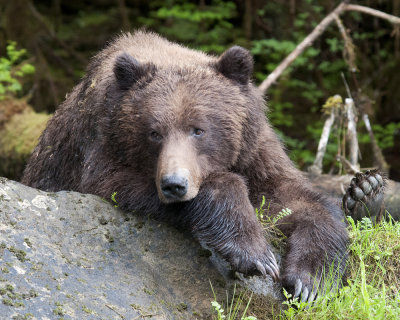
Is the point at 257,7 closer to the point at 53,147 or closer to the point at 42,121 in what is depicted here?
the point at 42,121

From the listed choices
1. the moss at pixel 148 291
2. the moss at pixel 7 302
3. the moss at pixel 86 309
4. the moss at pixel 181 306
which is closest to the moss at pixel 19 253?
the moss at pixel 7 302

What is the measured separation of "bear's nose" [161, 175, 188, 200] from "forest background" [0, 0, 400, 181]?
23.2ft

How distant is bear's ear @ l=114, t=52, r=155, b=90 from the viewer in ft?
15.6

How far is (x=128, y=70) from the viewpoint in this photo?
479 centimetres

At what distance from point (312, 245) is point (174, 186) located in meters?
1.15

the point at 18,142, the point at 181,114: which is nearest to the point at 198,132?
the point at 181,114

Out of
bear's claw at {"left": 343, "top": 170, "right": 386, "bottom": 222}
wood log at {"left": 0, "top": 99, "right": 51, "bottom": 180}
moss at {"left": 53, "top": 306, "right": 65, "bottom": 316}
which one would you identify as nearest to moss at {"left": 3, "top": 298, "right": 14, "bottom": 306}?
moss at {"left": 53, "top": 306, "right": 65, "bottom": 316}

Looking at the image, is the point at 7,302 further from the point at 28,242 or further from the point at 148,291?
the point at 148,291

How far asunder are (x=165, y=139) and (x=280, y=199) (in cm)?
121

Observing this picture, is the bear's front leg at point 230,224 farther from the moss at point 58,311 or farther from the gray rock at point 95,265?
the moss at point 58,311

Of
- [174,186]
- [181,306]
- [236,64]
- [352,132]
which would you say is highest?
[236,64]

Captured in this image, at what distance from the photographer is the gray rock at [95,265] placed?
3135 millimetres

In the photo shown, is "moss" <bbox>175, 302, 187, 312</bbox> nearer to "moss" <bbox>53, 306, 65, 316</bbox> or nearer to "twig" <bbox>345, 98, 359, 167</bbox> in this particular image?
"moss" <bbox>53, 306, 65, 316</bbox>

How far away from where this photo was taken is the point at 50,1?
14594 mm
